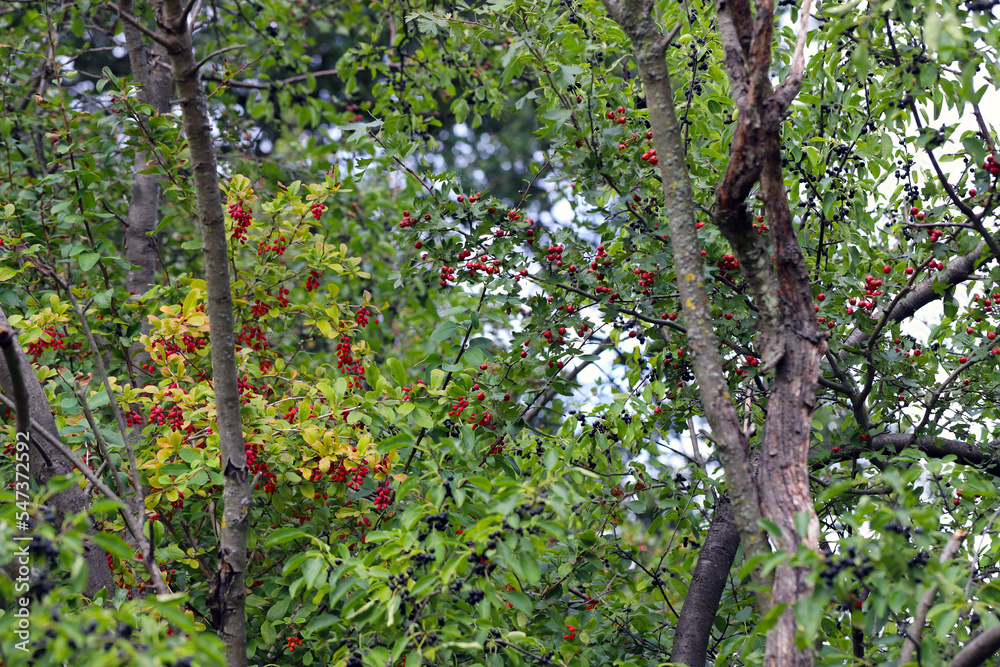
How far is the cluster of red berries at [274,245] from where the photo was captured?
330 centimetres

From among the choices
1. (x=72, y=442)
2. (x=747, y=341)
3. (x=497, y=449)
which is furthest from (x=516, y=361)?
(x=72, y=442)

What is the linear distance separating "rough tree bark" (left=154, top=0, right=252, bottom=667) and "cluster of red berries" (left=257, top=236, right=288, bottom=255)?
3.59 ft

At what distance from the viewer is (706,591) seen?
3.24 metres

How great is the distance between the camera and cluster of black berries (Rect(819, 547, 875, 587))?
1.61 m

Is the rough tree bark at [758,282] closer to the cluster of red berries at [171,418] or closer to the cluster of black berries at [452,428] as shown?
the cluster of black berries at [452,428]

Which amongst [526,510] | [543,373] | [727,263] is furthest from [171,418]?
[727,263]

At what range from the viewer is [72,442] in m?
2.66

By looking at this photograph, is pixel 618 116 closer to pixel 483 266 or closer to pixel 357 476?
pixel 483 266

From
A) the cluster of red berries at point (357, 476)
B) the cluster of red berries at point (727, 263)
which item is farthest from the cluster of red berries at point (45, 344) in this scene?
the cluster of red berries at point (727, 263)

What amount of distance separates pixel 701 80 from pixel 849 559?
Result: 2.08 m

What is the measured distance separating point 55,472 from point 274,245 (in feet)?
4.18

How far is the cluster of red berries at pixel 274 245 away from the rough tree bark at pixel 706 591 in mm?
2244

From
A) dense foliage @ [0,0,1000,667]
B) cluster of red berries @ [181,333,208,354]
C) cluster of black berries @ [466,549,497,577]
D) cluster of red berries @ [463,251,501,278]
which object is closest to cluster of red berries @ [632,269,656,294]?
dense foliage @ [0,0,1000,667]

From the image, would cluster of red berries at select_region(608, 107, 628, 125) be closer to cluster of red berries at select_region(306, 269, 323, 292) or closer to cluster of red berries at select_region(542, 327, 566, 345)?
cluster of red berries at select_region(542, 327, 566, 345)
